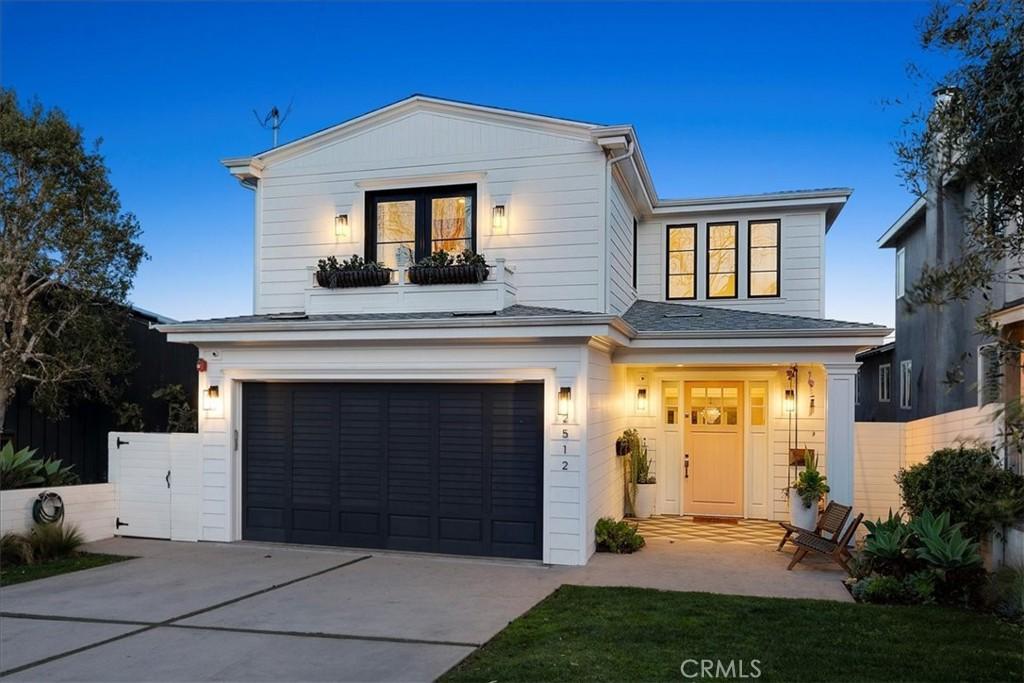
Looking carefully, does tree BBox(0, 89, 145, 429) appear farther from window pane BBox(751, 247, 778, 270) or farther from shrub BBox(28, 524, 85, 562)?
window pane BBox(751, 247, 778, 270)

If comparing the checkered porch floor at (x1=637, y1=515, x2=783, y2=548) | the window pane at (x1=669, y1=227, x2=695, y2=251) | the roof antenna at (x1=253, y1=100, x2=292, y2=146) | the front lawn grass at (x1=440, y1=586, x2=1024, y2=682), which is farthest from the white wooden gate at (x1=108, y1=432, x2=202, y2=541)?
the window pane at (x1=669, y1=227, x2=695, y2=251)

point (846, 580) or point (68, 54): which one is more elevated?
point (68, 54)

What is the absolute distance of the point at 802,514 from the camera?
10.6 metres

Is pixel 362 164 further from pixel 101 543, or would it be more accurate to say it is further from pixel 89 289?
pixel 101 543

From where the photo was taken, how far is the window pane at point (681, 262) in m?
13.2

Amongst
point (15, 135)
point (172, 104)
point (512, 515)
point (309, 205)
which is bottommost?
point (512, 515)

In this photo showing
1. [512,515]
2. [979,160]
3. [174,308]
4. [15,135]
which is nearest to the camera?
[979,160]

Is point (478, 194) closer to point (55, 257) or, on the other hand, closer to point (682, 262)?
point (682, 262)

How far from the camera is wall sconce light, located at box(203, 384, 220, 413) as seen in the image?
10.4 m

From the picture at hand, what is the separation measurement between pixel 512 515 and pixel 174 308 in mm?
13735

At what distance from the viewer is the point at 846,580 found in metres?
8.08

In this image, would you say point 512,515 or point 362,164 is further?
point 362,164

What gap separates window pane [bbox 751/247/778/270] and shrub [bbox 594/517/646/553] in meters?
5.72

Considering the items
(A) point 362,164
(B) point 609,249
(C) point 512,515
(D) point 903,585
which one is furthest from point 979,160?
(A) point 362,164
